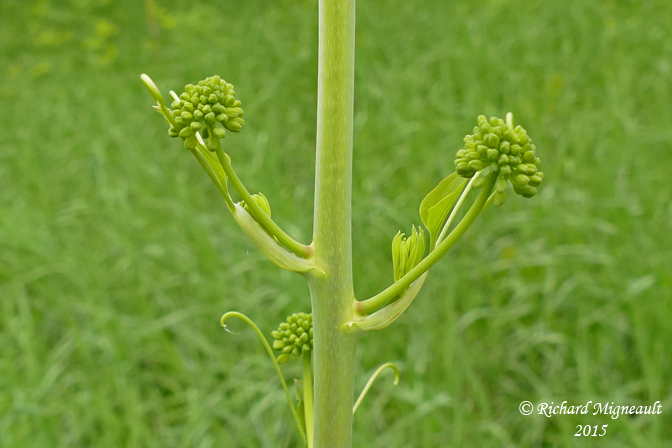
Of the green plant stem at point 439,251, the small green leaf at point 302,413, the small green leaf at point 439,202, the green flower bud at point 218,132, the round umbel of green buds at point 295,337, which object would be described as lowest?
the small green leaf at point 302,413

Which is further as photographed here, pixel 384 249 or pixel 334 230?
pixel 384 249

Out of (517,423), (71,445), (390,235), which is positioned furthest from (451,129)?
(71,445)

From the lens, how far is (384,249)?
2637 mm

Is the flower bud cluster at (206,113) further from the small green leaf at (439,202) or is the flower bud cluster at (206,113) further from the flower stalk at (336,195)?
the small green leaf at (439,202)

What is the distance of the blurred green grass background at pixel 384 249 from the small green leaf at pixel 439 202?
98cm

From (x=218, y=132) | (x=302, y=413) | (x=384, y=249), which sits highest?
(x=384, y=249)

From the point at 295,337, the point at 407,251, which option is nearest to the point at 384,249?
the point at 295,337

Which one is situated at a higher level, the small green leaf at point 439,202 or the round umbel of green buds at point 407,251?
the small green leaf at point 439,202

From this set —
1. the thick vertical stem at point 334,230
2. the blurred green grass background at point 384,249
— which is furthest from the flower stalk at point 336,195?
the blurred green grass background at point 384,249

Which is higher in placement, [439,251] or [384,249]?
[384,249]

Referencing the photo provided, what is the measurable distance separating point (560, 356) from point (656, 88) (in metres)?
1.91

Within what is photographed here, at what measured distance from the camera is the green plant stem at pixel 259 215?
488 mm

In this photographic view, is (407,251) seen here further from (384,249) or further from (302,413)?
(384,249)

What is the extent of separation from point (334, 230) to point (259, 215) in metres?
0.06
